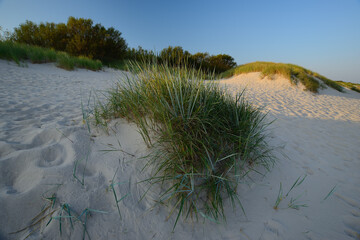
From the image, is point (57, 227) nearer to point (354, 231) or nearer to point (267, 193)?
point (267, 193)

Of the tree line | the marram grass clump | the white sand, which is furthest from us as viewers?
the tree line

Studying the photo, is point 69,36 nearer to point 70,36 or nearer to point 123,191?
point 70,36

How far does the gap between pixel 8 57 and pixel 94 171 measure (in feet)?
27.2

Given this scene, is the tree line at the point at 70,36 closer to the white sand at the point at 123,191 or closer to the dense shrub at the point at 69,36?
the dense shrub at the point at 69,36

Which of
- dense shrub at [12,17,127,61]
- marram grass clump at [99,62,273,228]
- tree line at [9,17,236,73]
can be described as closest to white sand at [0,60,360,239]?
marram grass clump at [99,62,273,228]

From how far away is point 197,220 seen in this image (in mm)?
1102

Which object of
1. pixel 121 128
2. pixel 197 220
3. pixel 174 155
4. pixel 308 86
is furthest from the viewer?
pixel 308 86

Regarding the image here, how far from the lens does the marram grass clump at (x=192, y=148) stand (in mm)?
1178

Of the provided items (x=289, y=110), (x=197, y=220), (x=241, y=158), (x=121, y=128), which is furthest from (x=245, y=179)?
(x=289, y=110)

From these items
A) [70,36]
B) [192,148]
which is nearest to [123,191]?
[192,148]

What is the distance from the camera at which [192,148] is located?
4.25 feet

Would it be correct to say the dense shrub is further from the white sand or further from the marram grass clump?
the marram grass clump

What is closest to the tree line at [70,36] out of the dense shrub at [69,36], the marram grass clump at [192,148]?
the dense shrub at [69,36]

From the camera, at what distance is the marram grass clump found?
1.18 meters
